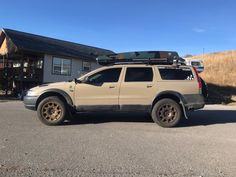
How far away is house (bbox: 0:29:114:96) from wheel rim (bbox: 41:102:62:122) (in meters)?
16.4

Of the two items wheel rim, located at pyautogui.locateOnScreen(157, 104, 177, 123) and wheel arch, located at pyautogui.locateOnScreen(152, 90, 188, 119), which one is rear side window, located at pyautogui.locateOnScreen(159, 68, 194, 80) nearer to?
wheel arch, located at pyautogui.locateOnScreen(152, 90, 188, 119)

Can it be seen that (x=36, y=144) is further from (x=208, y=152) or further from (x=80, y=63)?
(x=80, y=63)

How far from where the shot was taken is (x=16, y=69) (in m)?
27.9

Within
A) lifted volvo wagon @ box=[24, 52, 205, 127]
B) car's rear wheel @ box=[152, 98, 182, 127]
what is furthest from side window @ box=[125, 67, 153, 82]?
car's rear wheel @ box=[152, 98, 182, 127]

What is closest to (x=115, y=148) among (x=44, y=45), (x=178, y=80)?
(x=178, y=80)

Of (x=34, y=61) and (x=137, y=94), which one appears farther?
(x=34, y=61)

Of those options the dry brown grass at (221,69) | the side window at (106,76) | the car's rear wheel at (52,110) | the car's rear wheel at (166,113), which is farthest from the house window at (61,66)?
the car's rear wheel at (166,113)

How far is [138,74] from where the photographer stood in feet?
34.8

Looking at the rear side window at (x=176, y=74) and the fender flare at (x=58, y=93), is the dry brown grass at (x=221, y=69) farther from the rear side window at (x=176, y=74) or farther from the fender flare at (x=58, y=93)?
the fender flare at (x=58, y=93)

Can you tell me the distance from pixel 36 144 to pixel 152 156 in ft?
7.89

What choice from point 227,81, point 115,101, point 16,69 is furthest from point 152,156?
point 227,81

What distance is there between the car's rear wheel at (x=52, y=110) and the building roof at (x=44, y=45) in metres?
14.1

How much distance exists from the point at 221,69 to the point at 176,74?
3648 cm

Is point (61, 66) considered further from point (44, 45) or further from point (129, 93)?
point (129, 93)
